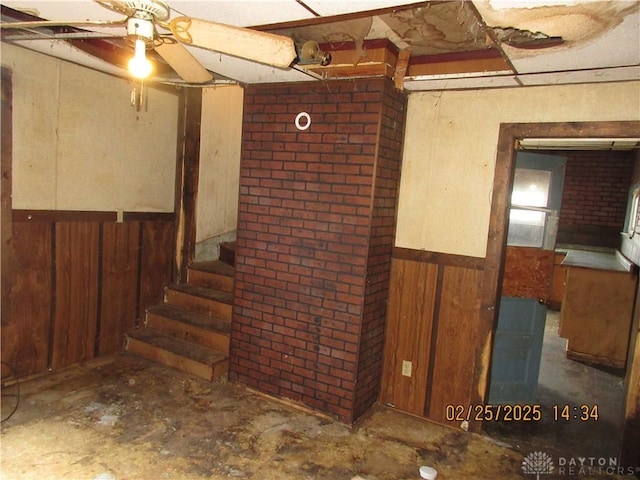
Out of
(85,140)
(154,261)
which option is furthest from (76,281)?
(85,140)

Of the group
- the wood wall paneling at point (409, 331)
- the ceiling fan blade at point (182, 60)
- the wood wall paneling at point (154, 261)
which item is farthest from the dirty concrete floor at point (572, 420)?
the wood wall paneling at point (154, 261)

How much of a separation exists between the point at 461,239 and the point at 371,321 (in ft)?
2.95

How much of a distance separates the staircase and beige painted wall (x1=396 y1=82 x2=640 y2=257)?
5.99ft

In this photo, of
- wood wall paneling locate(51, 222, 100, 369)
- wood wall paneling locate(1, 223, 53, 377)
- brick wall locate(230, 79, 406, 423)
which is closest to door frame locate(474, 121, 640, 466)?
brick wall locate(230, 79, 406, 423)

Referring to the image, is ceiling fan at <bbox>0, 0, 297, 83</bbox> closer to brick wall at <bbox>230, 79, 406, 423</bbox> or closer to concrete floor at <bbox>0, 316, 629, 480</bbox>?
brick wall at <bbox>230, 79, 406, 423</bbox>

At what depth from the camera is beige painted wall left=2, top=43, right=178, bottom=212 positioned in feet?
10.0

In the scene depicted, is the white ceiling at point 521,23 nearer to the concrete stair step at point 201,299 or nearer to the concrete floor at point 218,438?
the concrete stair step at point 201,299

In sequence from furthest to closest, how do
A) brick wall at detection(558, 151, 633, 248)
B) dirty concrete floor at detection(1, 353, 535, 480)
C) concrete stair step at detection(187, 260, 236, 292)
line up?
1. brick wall at detection(558, 151, 633, 248)
2. concrete stair step at detection(187, 260, 236, 292)
3. dirty concrete floor at detection(1, 353, 535, 480)

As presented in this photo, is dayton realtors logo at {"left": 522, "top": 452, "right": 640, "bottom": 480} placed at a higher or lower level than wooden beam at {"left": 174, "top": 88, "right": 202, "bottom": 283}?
lower

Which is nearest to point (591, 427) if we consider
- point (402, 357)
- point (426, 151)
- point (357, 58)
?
point (402, 357)

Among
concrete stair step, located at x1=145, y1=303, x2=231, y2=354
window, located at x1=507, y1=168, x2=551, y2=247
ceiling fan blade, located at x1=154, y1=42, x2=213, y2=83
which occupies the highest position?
ceiling fan blade, located at x1=154, y1=42, x2=213, y2=83

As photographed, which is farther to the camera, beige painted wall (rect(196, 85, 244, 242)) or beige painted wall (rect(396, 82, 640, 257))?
beige painted wall (rect(196, 85, 244, 242))

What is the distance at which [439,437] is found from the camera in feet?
9.71

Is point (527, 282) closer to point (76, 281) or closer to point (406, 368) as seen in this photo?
point (406, 368)
